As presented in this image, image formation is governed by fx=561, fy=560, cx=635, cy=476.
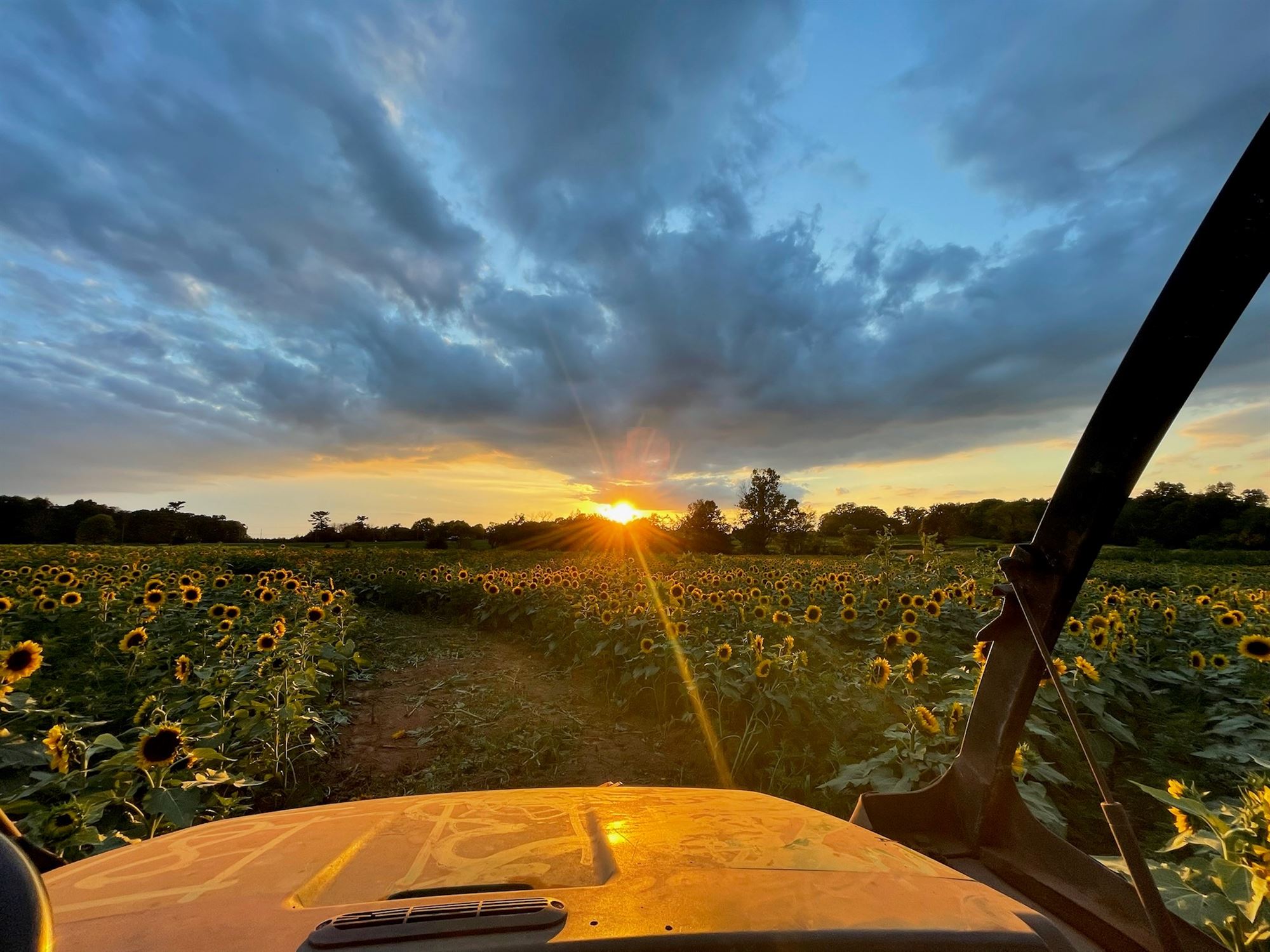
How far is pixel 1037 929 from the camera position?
2.85 feet

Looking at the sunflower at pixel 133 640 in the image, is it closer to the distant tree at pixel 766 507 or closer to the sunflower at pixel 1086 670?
the sunflower at pixel 1086 670

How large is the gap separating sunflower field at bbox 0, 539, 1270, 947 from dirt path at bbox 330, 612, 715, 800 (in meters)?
0.30

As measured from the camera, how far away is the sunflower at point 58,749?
106 inches

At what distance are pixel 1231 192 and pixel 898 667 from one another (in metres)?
3.74

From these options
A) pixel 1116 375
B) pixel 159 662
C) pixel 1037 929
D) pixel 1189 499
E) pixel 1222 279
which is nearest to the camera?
pixel 1037 929

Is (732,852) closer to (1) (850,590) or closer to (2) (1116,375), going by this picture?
(2) (1116,375)

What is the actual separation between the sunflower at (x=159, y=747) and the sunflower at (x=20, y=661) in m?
1.55

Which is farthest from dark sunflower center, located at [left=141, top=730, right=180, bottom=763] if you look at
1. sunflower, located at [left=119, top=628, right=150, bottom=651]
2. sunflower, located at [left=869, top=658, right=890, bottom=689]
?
sunflower, located at [left=869, top=658, right=890, bottom=689]

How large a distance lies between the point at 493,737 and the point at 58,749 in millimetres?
3224

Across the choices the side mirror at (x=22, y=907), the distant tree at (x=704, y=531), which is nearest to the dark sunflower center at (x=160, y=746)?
the side mirror at (x=22, y=907)

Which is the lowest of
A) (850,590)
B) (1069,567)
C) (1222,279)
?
(850,590)

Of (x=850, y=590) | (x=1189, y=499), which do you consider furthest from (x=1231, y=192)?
(x=1189, y=499)

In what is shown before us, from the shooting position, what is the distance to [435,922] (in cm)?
74

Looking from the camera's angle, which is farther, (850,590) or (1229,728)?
(850,590)
